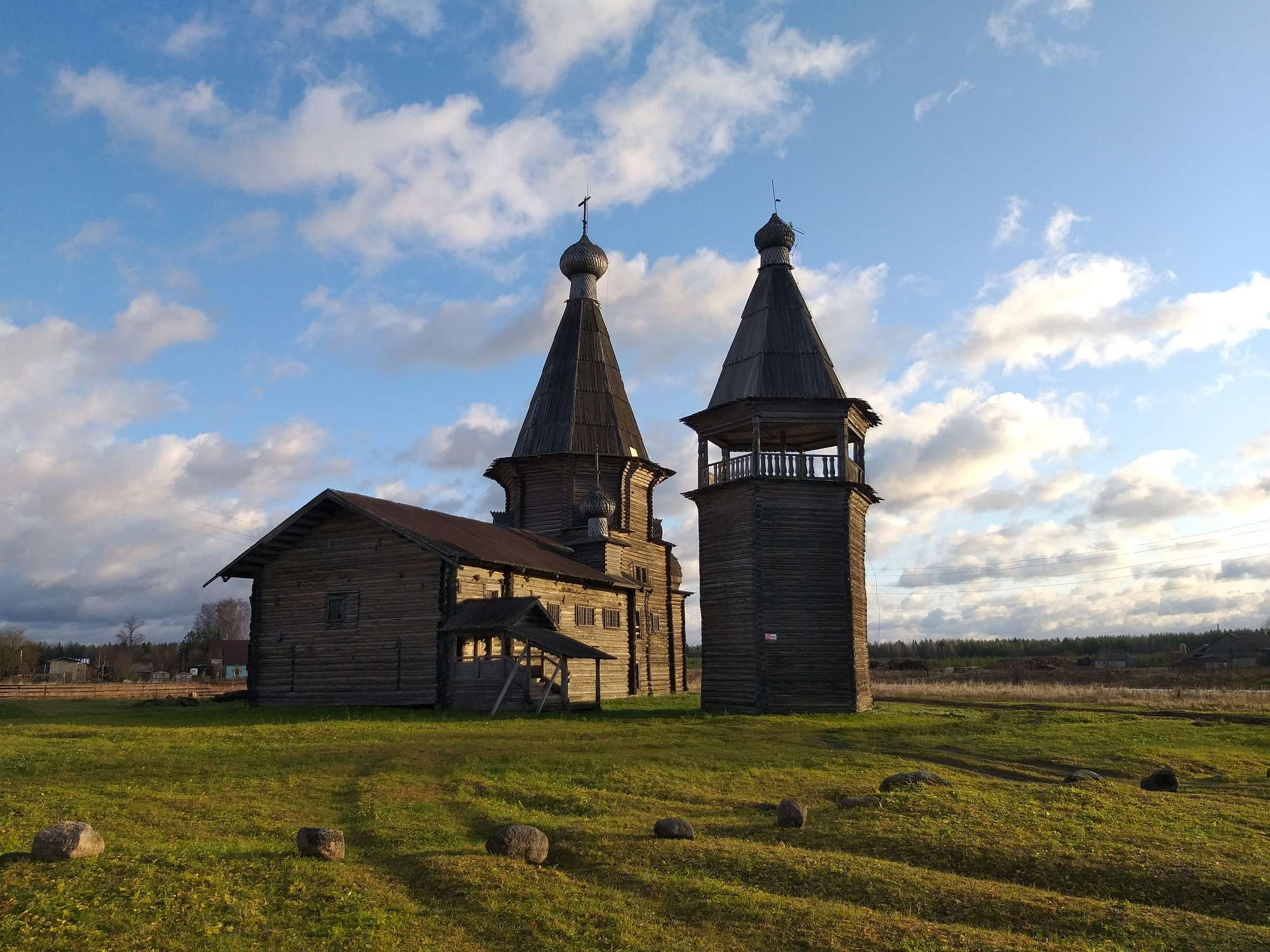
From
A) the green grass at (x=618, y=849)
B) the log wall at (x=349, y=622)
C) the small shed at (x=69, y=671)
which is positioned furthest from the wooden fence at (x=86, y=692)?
the small shed at (x=69, y=671)

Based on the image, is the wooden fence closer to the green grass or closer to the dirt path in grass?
the green grass

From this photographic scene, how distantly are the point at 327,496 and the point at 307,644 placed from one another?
5248 millimetres

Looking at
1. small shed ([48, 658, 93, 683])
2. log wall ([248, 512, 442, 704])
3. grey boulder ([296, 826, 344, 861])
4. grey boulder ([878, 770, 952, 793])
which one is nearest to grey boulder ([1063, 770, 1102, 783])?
grey boulder ([878, 770, 952, 793])

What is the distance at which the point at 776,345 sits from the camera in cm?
3322

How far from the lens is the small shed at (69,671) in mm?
83562

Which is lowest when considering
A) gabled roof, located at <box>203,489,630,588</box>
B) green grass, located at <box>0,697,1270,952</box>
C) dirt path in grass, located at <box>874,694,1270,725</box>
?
dirt path in grass, located at <box>874,694,1270,725</box>

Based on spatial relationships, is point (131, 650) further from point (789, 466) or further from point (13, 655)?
point (789, 466)

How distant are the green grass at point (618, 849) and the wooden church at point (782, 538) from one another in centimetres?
845

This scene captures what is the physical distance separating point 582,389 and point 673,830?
35.9m

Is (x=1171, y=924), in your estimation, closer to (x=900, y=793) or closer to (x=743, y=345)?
(x=900, y=793)

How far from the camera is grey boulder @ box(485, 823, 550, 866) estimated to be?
1067 centimetres

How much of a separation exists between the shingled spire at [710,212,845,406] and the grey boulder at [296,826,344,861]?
2330 cm

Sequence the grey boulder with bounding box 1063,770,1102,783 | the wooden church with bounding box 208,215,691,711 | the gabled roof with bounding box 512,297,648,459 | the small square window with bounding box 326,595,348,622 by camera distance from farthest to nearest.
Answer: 1. the gabled roof with bounding box 512,297,648,459
2. the small square window with bounding box 326,595,348,622
3. the wooden church with bounding box 208,215,691,711
4. the grey boulder with bounding box 1063,770,1102,783

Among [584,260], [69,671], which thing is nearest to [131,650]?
[69,671]
